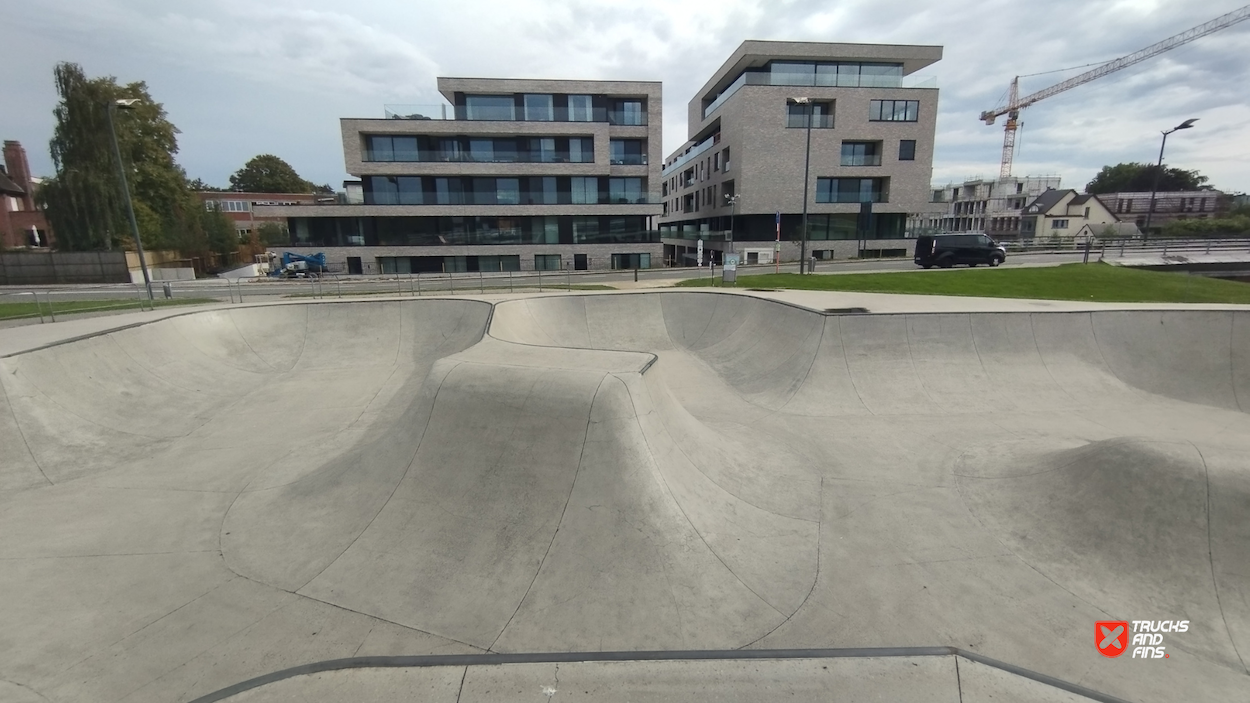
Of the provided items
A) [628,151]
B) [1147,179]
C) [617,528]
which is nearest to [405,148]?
[628,151]

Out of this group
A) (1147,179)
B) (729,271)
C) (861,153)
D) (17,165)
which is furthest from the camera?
(1147,179)

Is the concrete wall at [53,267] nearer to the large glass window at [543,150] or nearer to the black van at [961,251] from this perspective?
the large glass window at [543,150]

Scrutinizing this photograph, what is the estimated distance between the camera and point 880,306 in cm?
1440

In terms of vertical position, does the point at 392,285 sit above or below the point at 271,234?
below

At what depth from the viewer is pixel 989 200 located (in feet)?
318

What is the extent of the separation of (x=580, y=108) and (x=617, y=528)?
37.3 m

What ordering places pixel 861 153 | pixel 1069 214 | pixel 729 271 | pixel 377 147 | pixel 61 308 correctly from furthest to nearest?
pixel 1069 214 < pixel 861 153 < pixel 377 147 < pixel 729 271 < pixel 61 308

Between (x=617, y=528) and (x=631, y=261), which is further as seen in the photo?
(x=631, y=261)

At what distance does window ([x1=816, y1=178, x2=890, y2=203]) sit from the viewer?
41.8 metres

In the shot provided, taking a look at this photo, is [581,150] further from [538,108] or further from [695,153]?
[695,153]

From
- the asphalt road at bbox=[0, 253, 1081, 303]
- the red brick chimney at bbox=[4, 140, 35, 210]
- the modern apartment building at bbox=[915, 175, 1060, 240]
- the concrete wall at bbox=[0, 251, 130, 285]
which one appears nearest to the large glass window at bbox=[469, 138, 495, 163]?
the asphalt road at bbox=[0, 253, 1081, 303]

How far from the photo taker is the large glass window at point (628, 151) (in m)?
38.5

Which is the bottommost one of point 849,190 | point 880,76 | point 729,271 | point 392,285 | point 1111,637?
point 1111,637

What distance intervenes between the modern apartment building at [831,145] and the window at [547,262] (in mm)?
15491
